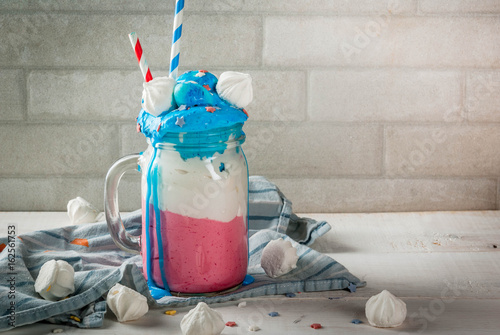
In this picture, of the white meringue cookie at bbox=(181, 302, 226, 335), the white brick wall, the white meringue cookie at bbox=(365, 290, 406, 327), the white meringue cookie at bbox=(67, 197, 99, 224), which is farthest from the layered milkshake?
the white brick wall

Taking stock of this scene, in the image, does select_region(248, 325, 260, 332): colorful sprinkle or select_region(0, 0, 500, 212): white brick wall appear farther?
select_region(0, 0, 500, 212): white brick wall

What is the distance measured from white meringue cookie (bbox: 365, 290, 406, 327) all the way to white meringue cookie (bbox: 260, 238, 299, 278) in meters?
0.17

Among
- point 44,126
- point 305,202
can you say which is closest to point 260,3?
point 305,202

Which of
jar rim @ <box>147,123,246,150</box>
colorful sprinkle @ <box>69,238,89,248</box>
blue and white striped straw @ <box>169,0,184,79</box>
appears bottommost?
colorful sprinkle @ <box>69,238,89,248</box>

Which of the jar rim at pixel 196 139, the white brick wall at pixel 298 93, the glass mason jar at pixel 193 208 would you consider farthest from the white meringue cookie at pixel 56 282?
the white brick wall at pixel 298 93

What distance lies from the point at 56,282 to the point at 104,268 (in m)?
0.12

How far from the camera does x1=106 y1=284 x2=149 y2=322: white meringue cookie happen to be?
2.87 feet

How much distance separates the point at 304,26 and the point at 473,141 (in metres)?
0.50

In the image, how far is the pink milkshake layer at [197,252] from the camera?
35.8 inches

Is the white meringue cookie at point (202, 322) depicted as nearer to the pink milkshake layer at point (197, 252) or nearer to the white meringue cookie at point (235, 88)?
the pink milkshake layer at point (197, 252)

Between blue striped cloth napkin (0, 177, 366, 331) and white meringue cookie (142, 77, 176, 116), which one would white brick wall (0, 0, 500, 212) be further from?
white meringue cookie (142, 77, 176, 116)

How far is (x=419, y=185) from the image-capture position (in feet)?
5.16

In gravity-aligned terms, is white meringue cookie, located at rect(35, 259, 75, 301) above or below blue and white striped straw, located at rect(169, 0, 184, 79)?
below

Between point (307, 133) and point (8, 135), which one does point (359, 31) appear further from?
point (8, 135)
